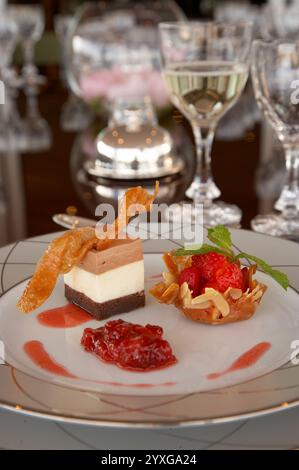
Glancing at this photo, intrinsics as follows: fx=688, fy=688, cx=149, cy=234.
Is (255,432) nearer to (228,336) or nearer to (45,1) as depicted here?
(228,336)

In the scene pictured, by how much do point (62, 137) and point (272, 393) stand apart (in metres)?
0.96

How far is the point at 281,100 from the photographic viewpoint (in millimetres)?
828

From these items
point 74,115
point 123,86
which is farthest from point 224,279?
point 74,115

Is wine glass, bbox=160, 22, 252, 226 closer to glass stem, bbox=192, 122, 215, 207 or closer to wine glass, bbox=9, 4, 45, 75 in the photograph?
glass stem, bbox=192, 122, 215, 207

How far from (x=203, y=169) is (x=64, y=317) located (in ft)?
Result: 1.33

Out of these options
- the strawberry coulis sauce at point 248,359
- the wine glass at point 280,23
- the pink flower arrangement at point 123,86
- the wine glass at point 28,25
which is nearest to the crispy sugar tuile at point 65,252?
the strawberry coulis sauce at point 248,359

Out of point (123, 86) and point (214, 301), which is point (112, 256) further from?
point (123, 86)

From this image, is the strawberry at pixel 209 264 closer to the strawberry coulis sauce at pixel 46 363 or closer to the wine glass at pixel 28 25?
the strawberry coulis sauce at pixel 46 363

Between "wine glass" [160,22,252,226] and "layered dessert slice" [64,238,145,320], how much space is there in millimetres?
258

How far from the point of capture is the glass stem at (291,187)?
2.87 ft

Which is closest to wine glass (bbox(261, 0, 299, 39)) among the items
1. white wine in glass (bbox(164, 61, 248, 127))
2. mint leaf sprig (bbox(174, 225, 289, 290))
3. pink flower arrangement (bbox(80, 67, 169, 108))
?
pink flower arrangement (bbox(80, 67, 169, 108))

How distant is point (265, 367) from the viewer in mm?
500

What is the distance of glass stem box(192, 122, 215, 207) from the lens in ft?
3.03
